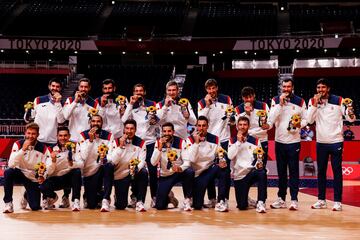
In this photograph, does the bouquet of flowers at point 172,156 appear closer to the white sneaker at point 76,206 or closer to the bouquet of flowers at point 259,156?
the bouquet of flowers at point 259,156

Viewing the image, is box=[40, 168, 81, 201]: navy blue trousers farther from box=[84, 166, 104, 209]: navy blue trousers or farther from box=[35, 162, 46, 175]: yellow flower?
box=[35, 162, 46, 175]: yellow flower

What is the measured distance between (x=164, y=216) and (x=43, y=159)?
6.70 feet

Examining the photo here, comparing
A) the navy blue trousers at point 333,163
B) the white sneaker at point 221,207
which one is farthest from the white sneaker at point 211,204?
the navy blue trousers at point 333,163

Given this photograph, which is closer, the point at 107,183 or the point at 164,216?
the point at 164,216

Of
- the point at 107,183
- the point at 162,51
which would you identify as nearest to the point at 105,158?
the point at 107,183

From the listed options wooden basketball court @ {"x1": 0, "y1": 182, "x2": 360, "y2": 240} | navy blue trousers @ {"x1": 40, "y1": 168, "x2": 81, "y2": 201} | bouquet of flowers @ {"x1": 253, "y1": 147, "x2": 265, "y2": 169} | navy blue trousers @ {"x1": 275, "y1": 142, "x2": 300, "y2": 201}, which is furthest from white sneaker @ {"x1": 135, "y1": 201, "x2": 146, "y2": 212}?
navy blue trousers @ {"x1": 275, "y1": 142, "x2": 300, "y2": 201}

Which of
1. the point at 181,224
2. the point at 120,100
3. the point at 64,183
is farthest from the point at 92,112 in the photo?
the point at 181,224

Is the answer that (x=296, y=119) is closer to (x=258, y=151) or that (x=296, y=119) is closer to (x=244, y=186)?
(x=258, y=151)

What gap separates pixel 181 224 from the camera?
6812 mm

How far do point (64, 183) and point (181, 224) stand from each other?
241 cm

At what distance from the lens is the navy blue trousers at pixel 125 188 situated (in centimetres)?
823

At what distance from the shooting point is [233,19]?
1098 inches

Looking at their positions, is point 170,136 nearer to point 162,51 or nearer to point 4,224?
point 4,224

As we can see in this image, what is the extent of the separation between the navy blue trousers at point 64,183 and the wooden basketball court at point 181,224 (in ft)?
1.01
